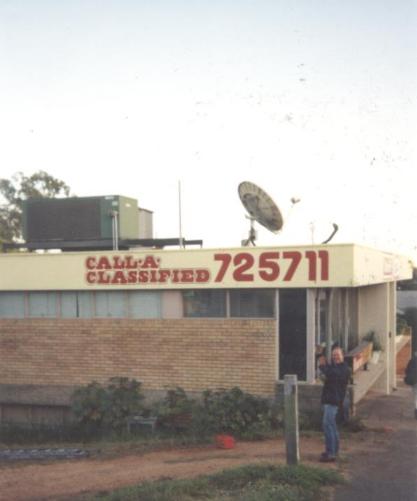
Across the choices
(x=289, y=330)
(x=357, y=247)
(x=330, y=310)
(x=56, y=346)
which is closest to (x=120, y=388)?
(x=56, y=346)

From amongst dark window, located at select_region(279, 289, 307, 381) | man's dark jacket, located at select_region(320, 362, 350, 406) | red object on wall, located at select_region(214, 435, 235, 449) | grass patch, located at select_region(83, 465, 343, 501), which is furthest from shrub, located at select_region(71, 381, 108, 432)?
man's dark jacket, located at select_region(320, 362, 350, 406)

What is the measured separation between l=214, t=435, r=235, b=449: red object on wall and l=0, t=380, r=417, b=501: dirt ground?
0.09 metres

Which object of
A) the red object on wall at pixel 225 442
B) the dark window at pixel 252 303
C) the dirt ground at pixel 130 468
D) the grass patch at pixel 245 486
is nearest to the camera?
the grass patch at pixel 245 486

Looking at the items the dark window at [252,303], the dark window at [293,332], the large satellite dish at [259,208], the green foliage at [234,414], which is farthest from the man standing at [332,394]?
the large satellite dish at [259,208]

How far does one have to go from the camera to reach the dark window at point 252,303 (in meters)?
11.9

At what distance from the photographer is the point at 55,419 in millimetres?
13562

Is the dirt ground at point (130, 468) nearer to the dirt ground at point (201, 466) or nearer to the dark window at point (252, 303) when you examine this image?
the dirt ground at point (201, 466)

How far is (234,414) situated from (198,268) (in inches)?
116

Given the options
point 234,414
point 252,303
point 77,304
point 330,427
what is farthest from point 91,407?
point 330,427

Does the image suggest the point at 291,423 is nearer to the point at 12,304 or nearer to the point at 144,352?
the point at 144,352

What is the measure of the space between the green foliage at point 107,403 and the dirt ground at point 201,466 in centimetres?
206

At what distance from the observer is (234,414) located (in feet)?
36.7

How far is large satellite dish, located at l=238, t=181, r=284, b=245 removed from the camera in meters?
12.8

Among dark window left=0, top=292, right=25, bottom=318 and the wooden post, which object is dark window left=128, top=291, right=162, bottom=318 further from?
the wooden post
